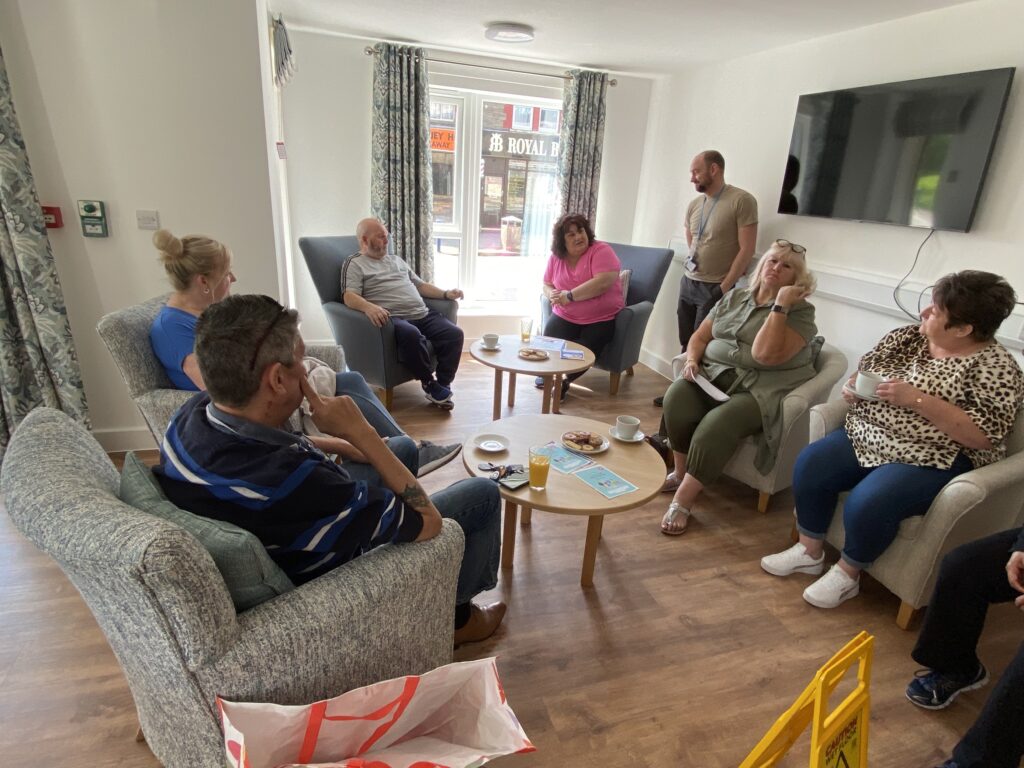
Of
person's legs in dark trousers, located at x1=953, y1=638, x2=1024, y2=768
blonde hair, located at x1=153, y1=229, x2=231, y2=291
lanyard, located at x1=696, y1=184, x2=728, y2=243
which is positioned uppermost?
lanyard, located at x1=696, y1=184, x2=728, y2=243

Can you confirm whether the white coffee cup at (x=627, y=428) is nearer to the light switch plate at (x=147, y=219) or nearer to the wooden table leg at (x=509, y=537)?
the wooden table leg at (x=509, y=537)

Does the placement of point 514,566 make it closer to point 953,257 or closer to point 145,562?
point 145,562

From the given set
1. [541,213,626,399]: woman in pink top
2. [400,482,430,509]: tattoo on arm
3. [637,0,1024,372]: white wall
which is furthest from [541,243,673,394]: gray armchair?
[400,482,430,509]: tattoo on arm

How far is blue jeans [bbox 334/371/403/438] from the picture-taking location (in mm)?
2213

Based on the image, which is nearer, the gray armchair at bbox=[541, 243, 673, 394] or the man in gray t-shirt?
the man in gray t-shirt

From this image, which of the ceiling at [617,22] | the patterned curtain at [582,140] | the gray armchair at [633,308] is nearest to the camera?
the ceiling at [617,22]

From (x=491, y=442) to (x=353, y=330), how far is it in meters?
1.61

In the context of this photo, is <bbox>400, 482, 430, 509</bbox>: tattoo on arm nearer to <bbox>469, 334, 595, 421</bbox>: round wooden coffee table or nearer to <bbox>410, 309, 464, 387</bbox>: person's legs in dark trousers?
<bbox>469, 334, 595, 421</bbox>: round wooden coffee table

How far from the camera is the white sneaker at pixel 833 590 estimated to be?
6.61ft

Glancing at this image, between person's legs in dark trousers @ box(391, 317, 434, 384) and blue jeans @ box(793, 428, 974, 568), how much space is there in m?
2.11

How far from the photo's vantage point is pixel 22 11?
7.26 ft

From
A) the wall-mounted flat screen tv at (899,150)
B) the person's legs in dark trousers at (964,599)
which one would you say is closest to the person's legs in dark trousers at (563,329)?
the wall-mounted flat screen tv at (899,150)

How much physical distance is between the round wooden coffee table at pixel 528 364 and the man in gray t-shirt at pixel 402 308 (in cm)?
37

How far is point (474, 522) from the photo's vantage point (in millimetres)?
1573
